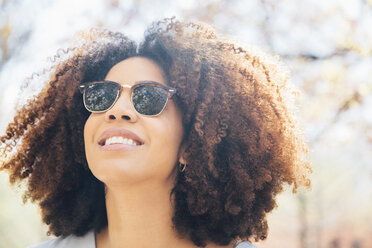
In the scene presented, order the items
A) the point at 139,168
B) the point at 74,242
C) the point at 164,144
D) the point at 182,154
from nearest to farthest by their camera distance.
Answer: the point at 139,168 → the point at 164,144 → the point at 182,154 → the point at 74,242

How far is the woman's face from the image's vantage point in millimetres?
2324

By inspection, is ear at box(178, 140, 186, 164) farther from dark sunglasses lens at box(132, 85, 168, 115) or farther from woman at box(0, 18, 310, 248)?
dark sunglasses lens at box(132, 85, 168, 115)

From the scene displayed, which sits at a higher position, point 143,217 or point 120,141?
point 120,141

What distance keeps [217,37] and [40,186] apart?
158 cm

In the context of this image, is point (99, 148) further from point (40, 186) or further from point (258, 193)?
point (258, 193)

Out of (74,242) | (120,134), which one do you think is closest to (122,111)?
(120,134)

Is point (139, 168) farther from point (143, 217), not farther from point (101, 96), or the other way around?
point (101, 96)

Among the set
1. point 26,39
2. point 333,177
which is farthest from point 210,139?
point 333,177

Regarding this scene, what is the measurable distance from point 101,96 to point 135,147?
0.41 metres

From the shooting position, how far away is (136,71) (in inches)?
104

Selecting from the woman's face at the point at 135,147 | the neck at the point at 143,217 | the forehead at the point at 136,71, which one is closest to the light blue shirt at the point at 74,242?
the neck at the point at 143,217

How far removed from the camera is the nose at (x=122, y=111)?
2391 mm

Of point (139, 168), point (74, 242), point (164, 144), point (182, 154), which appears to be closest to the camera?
point (139, 168)

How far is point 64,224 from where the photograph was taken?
9.39 feet
